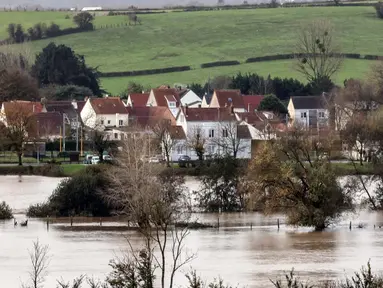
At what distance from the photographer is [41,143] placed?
7281 cm

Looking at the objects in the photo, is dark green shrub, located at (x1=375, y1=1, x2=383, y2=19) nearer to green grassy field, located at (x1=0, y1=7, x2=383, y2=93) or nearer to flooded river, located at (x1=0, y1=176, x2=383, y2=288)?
green grassy field, located at (x1=0, y1=7, x2=383, y2=93)

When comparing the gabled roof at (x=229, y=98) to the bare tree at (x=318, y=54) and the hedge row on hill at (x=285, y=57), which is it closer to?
the bare tree at (x=318, y=54)

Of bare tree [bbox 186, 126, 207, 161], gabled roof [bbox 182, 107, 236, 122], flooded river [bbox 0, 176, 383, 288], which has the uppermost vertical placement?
gabled roof [bbox 182, 107, 236, 122]

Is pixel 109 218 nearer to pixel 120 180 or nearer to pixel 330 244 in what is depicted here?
pixel 120 180

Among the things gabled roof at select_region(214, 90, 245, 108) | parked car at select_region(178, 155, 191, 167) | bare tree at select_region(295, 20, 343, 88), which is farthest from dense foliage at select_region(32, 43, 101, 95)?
parked car at select_region(178, 155, 191, 167)

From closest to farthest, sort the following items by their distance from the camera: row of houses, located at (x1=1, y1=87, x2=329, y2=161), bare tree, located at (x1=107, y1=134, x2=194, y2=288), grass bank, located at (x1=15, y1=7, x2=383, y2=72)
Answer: bare tree, located at (x1=107, y1=134, x2=194, y2=288) → row of houses, located at (x1=1, y1=87, x2=329, y2=161) → grass bank, located at (x1=15, y1=7, x2=383, y2=72)

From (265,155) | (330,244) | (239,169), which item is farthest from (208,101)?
(330,244)

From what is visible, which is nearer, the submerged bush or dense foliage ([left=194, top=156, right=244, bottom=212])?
the submerged bush

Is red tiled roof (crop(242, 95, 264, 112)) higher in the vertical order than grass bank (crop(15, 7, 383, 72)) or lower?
lower

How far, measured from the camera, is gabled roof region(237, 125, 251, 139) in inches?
2788

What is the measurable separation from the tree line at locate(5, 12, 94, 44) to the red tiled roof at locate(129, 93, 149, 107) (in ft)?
111

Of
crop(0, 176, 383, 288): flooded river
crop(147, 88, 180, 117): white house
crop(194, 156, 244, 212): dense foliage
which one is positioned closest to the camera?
crop(0, 176, 383, 288): flooded river

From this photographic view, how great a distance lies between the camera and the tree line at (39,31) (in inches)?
4784

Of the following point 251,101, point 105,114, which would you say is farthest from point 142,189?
point 251,101
